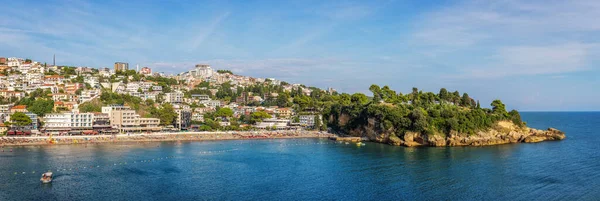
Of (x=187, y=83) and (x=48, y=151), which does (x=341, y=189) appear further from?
(x=187, y=83)

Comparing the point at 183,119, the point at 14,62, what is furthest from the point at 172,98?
the point at 14,62

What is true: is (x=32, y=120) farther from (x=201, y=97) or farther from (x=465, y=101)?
(x=465, y=101)

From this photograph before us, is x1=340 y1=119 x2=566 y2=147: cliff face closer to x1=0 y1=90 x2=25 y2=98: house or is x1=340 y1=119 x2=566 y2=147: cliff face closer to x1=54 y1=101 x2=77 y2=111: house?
x1=54 y1=101 x2=77 y2=111: house

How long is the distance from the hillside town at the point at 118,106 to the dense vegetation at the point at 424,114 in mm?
8787

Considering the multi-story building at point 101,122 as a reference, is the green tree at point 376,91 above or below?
above

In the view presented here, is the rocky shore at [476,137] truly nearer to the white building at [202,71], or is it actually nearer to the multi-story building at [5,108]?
the multi-story building at [5,108]

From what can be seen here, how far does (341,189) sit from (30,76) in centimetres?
6510

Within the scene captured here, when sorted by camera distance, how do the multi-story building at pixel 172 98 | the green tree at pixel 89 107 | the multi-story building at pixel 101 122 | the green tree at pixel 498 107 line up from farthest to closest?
1. the multi-story building at pixel 172 98
2. the green tree at pixel 89 107
3. the multi-story building at pixel 101 122
4. the green tree at pixel 498 107

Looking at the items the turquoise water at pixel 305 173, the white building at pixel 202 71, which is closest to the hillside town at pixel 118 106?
the turquoise water at pixel 305 173

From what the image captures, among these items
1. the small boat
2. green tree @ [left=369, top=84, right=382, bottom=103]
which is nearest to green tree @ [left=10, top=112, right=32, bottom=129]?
the small boat

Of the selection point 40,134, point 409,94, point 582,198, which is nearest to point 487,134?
point 409,94

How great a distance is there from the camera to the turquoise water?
20.0 metres

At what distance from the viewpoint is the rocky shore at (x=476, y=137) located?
1523 inches

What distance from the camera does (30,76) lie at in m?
67.9
